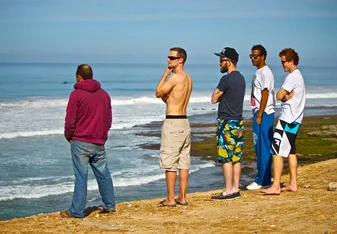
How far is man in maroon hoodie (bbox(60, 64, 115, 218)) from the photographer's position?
27.3ft

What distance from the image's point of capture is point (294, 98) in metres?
9.50

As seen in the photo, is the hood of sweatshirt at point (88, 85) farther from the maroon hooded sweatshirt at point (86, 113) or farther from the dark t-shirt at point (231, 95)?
the dark t-shirt at point (231, 95)

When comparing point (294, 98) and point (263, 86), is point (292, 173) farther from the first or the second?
point (263, 86)

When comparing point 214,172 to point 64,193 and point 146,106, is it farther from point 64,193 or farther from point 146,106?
point 146,106

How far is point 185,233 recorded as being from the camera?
7.61m

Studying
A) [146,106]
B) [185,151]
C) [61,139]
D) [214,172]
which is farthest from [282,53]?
[146,106]

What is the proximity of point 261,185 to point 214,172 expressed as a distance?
7013 millimetres

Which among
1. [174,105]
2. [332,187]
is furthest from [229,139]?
[332,187]

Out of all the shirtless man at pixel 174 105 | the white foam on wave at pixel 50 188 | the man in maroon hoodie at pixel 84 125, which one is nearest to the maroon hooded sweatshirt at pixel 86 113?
the man in maroon hoodie at pixel 84 125

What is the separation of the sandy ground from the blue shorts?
0.64 metres

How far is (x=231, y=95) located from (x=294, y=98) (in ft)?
3.02

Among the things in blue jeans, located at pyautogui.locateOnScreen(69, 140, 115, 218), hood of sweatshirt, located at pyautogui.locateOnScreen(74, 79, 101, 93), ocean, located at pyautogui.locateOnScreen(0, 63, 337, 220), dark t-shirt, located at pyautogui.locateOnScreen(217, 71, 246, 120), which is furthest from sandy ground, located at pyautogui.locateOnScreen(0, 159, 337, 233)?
ocean, located at pyautogui.locateOnScreen(0, 63, 337, 220)

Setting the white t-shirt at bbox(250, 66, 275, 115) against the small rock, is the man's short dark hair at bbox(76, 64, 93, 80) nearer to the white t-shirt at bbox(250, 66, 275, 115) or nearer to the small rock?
the white t-shirt at bbox(250, 66, 275, 115)

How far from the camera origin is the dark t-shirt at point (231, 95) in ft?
30.1
